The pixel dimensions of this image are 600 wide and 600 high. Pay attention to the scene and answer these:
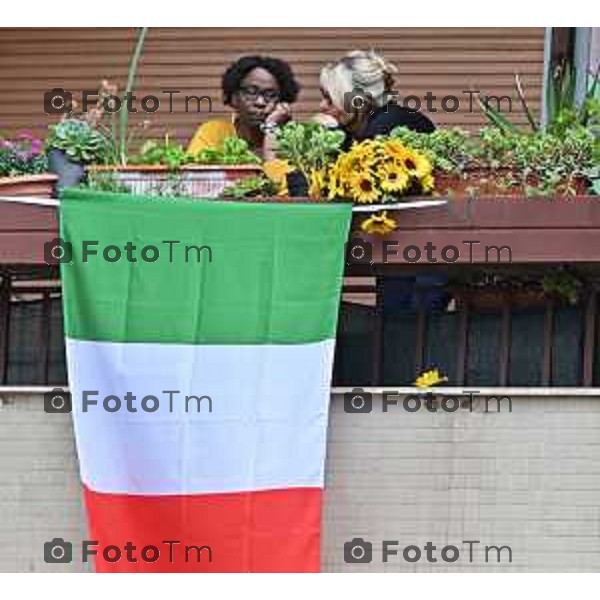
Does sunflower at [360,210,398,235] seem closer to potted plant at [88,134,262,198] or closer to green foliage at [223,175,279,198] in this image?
green foliage at [223,175,279,198]

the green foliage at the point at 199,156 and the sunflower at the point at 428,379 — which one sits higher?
the green foliage at the point at 199,156

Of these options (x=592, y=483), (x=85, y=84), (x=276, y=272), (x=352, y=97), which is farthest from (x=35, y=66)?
(x=592, y=483)

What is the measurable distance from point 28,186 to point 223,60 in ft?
10.8

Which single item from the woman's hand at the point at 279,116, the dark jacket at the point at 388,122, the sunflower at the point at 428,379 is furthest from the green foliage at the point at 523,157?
the woman's hand at the point at 279,116

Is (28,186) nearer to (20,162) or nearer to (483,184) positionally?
(20,162)

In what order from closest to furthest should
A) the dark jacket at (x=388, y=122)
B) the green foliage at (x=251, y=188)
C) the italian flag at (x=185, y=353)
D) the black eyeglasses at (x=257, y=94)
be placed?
the italian flag at (x=185, y=353), the green foliage at (x=251, y=188), the dark jacket at (x=388, y=122), the black eyeglasses at (x=257, y=94)

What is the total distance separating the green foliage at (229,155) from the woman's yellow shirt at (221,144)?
2.7 inches

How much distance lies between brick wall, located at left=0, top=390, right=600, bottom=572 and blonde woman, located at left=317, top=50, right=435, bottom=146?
120cm

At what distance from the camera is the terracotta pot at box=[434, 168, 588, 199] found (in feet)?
20.1

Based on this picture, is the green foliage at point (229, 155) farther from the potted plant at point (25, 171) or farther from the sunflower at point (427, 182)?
the sunflower at point (427, 182)

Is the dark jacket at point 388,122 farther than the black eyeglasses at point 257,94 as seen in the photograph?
No

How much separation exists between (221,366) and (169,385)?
188 millimetres

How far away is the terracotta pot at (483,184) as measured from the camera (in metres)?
6.14
